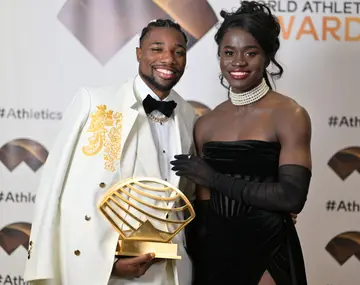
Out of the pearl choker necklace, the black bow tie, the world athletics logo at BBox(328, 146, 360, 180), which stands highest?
the pearl choker necklace

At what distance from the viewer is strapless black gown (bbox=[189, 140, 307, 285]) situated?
1.38 metres

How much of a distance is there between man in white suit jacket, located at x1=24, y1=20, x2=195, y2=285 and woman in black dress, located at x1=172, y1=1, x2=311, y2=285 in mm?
97

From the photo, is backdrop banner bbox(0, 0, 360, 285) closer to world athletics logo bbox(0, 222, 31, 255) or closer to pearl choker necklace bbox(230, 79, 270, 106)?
world athletics logo bbox(0, 222, 31, 255)

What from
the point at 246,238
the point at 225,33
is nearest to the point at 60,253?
the point at 246,238

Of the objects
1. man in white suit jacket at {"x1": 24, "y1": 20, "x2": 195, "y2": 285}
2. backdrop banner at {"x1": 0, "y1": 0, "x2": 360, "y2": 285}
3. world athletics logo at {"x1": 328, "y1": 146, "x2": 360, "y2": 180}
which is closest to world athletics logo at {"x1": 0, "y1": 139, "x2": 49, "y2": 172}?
backdrop banner at {"x1": 0, "y1": 0, "x2": 360, "y2": 285}

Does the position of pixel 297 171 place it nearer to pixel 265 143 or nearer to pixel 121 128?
pixel 265 143

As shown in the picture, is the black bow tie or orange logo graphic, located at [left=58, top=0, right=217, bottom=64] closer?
the black bow tie

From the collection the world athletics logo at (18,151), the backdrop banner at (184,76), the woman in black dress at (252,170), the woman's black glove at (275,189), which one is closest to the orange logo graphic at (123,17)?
the backdrop banner at (184,76)

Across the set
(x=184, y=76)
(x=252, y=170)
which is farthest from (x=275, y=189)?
(x=184, y=76)

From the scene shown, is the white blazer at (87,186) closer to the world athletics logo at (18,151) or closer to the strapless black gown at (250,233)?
the strapless black gown at (250,233)

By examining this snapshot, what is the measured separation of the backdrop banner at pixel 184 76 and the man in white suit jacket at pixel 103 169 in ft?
2.24

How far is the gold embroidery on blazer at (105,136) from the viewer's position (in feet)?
4.52

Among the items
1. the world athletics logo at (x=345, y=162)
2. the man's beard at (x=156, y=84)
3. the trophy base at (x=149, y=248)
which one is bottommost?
the trophy base at (x=149, y=248)

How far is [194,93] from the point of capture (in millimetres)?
2141
